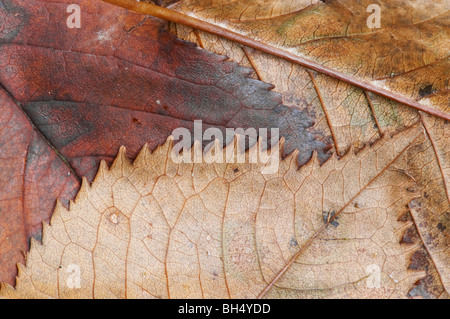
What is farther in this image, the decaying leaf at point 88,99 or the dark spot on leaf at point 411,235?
the dark spot on leaf at point 411,235

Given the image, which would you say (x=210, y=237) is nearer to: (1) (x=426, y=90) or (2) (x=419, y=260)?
(2) (x=419, y=260)

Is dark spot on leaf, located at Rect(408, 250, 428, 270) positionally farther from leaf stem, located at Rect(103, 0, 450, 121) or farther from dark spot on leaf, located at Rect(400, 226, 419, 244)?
leaf stem, located at Rect(103, 0, 450, 121)

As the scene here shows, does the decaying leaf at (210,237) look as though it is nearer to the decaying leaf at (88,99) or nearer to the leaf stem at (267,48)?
the decaying leaf at (88,99)

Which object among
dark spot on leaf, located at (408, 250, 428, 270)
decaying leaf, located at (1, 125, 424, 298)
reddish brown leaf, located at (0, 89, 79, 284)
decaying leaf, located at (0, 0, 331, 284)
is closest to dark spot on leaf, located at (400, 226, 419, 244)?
dark spot on leaf, located at (408, 250, 428, 270)

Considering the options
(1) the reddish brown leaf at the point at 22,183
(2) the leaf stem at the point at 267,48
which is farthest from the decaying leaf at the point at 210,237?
(2) the leaf stem at the point at 267,48

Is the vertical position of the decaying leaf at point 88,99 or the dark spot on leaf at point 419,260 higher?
the decaying leaf at point 88,99

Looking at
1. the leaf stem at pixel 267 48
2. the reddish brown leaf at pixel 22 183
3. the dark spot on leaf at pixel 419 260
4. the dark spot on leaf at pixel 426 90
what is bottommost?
the dark spot on leaf at pixel 419 260
